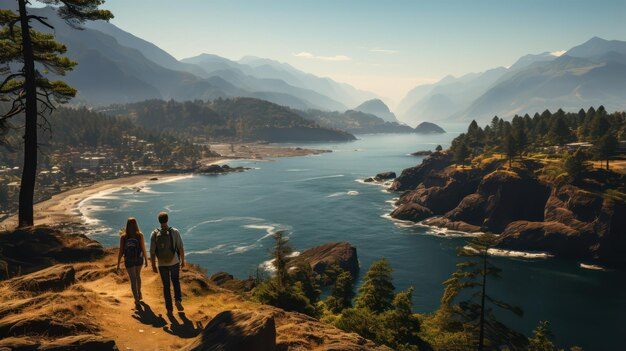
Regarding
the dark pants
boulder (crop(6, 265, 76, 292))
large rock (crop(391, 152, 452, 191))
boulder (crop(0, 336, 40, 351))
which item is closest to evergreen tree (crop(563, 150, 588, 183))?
large rock (crop(391, 152, 452, 191))

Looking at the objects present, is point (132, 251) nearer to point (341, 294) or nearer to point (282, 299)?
point (282, 299)

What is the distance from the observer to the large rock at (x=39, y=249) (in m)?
18.1

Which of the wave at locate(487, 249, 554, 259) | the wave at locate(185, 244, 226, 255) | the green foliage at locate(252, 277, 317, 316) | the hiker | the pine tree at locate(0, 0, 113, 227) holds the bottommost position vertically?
the wave at locate(487, 249, 554, 259)

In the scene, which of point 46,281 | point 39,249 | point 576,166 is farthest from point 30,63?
point 576,166

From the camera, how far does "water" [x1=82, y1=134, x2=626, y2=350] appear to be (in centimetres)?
5700

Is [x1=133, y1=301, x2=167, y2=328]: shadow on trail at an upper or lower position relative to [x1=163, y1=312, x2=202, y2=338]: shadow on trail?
upper

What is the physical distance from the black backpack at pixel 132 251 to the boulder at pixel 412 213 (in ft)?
318

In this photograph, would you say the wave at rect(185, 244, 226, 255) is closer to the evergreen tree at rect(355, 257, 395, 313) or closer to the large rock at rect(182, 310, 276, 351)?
the evergreen tree at rect(355, 257, 395, 313)

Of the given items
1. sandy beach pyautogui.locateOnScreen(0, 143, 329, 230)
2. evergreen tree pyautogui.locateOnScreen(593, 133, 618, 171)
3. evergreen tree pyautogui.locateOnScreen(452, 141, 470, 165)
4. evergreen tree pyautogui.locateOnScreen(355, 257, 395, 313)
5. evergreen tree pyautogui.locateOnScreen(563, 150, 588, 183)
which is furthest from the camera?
evergreen tree pyautogui.locateOnScreen(452, 141, 470, 165)

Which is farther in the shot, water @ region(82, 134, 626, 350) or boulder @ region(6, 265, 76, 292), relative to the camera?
water @ region(82, 134, 626, 350)

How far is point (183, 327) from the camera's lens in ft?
40.6

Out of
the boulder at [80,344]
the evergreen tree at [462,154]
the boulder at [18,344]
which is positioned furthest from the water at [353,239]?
the boulder at [18,344]

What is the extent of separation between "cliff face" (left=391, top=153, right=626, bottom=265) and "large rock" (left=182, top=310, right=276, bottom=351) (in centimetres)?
8474

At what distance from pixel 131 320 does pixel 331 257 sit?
59405 mm
